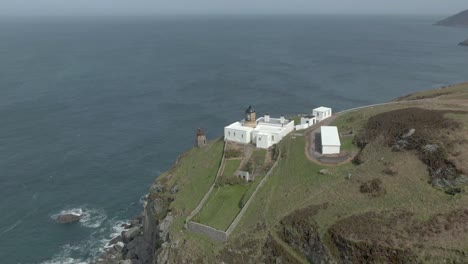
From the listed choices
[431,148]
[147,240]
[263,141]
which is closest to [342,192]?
[431,148]

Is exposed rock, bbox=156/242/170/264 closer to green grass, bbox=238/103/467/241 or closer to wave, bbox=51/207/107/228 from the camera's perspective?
green grass, bbox=238/103/467/241

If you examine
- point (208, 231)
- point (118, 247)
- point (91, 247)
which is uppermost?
point (208, 231)

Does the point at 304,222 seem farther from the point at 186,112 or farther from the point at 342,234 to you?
the point at 186,112

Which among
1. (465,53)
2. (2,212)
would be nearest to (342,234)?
(2,212)

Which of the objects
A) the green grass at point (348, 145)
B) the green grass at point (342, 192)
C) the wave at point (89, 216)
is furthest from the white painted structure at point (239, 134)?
the wave at point (89, 216)

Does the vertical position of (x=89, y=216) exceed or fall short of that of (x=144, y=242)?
it falls short

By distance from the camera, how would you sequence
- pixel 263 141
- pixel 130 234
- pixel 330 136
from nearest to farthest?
pixel 330 136
pixel 263 141
pixel 130 234

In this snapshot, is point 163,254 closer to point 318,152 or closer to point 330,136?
point 318,152
